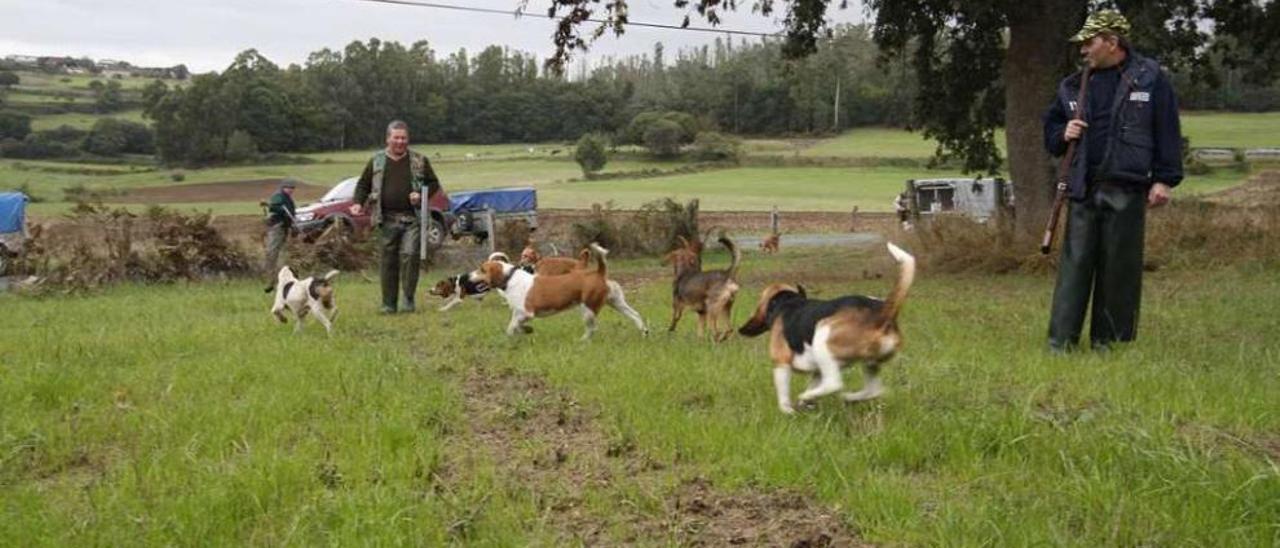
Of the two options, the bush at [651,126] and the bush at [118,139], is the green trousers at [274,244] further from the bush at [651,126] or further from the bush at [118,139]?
the bush at [651,126]

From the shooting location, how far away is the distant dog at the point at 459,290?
11.5m

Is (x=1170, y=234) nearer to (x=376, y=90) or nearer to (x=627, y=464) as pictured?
(x=627, y=464)

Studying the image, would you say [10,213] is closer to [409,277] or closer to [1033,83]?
[409,277]

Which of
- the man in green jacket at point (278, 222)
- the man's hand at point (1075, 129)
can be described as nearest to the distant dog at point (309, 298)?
the man's hand at point (1075, 129)

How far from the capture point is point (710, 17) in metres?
16.9

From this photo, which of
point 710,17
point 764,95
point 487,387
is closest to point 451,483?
point 487,387

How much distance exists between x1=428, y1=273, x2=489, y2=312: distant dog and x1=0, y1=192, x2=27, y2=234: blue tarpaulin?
524 inches

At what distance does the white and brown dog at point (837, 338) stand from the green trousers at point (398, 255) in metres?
7.20

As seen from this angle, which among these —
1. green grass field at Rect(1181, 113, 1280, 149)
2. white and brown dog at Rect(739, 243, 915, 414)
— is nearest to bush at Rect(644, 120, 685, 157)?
green grass field at Rect(1181, 113, 1280, 149)

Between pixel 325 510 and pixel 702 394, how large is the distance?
262 centimetres

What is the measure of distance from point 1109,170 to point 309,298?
24.0ft

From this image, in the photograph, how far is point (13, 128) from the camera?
229ft

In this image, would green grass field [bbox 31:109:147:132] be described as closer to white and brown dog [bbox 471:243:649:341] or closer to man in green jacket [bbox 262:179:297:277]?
man in green jacket [bbox 262:179:297:277]

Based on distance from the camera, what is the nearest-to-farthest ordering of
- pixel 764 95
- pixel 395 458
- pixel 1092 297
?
pixel 395 458 → pixel 1092 297 → pixel 764 95
